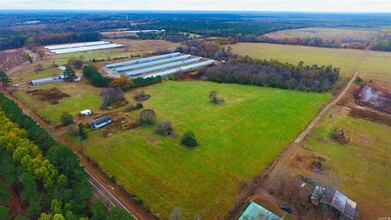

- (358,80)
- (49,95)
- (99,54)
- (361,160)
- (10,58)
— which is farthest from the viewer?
(99,54)

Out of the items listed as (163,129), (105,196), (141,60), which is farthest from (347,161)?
(141,60)

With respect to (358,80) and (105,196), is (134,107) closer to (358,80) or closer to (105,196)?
(105,196)

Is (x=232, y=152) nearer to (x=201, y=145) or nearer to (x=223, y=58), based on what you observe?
(x=201, y=145)

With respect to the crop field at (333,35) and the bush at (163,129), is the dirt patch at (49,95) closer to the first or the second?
the bush at (163,129)

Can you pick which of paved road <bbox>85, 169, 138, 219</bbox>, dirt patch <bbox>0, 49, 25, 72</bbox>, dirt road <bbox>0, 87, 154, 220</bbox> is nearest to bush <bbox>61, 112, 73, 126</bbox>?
dirt road <bbox>0, 87, 154, 220</bbox>

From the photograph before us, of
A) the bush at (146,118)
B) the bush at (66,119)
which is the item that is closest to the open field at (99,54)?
the bush at (66,119)

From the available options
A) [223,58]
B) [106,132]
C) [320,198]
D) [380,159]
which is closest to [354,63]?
[223,58]
